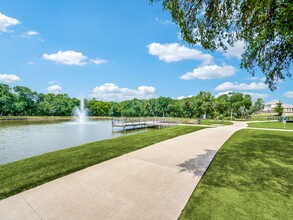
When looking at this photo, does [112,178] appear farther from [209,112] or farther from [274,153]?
[209,112]

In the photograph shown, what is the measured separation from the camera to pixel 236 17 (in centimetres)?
486

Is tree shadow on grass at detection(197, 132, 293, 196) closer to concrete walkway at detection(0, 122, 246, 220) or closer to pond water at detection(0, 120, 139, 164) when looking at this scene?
concrete walkway at detection(0, 122, 246, 220)

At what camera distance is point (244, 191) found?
12.2 feet

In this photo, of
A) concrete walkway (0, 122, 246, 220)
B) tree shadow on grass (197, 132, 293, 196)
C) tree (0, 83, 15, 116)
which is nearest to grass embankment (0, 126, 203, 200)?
concrete walkway (0, 122, 246, 220)

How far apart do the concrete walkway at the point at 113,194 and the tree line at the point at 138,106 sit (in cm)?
4170

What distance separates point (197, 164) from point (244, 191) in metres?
1.89

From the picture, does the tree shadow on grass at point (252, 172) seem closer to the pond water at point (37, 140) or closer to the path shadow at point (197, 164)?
the path shadow at point (197, 164)

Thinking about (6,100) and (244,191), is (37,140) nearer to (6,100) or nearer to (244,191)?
(244,191)

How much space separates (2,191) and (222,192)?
184 inches

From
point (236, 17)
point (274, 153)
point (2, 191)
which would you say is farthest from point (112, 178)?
point (274, 153)

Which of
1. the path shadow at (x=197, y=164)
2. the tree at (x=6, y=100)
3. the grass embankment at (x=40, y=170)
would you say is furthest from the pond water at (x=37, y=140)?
the tree at (x=6, y=100)

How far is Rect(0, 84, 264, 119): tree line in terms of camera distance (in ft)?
160

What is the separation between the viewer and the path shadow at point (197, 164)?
4.93m

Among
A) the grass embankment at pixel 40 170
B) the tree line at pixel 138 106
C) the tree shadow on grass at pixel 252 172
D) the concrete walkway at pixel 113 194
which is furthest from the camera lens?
the tree line at pixel 138 106
